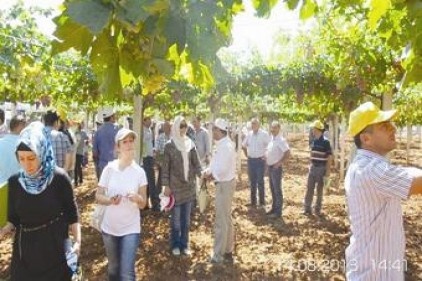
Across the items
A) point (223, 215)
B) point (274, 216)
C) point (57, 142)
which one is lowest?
point (274, 216)

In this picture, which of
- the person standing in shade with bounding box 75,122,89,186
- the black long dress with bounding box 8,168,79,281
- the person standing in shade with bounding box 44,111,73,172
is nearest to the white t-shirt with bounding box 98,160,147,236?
the black long dress with bounding box 8,168,79,281

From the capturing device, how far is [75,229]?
3215 millimetres

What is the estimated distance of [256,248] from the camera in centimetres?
686

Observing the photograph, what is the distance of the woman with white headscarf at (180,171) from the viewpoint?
5.92 m

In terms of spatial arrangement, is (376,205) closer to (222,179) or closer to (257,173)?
(222,179)

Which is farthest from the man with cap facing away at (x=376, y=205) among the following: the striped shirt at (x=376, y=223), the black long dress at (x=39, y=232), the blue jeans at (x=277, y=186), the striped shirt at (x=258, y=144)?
the striped shirt at (x=258, y=144)

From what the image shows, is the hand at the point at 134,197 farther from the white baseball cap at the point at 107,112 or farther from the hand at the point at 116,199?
the white baseball cap at the point at 107,112

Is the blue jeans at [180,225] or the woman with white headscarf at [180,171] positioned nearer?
the woman with white headscarf at [180,171]

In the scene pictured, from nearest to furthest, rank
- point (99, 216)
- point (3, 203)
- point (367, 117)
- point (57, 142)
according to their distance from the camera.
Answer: point (367, 117) < point (3, 203) < point (99, 216) < point (57, 142)

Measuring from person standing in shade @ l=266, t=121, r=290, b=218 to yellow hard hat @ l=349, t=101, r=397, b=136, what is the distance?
20.7ft

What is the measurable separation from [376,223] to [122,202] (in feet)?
7.55

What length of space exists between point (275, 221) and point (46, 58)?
4.86m

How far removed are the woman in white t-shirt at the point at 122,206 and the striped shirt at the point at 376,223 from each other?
6.85 feet

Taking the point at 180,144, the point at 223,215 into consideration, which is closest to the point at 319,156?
the point at 223,215
